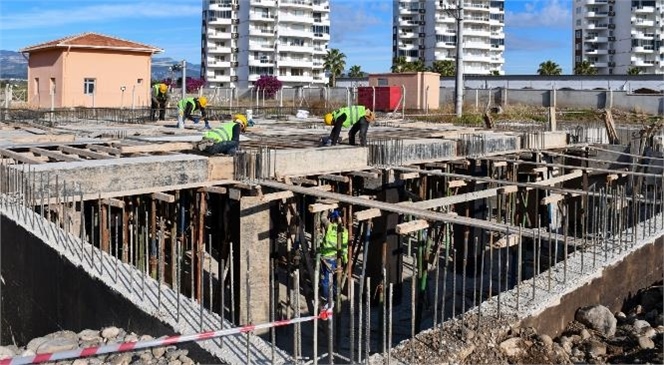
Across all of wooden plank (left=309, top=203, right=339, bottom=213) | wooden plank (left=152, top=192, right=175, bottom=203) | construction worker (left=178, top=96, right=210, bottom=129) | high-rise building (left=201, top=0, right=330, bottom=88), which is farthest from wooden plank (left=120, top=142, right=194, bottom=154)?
high-rise building (left=201, top=0, right=330, bottom=88)

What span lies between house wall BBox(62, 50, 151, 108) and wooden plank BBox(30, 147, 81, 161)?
2221 centimetres

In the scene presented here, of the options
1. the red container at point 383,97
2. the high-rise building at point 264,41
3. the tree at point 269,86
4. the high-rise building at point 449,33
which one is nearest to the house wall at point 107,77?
the red container at point 383,97

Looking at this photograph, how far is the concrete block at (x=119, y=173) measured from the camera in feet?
30.7

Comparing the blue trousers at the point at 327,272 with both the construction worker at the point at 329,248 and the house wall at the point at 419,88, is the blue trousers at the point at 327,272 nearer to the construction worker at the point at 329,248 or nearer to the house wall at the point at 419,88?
the construction worker at the point at 329,248

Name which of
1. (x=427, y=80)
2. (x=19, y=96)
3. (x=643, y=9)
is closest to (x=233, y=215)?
(x=427, y=80)

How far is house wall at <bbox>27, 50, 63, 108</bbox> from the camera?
34875 millimetres

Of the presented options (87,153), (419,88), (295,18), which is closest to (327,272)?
(87,153)

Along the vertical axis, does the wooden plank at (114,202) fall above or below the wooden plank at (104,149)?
below

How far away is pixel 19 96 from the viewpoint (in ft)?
137

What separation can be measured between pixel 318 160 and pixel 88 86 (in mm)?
26336

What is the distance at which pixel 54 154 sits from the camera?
1170 cm

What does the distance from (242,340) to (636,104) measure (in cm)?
3968

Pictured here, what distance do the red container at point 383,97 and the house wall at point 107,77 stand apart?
38.4 ft

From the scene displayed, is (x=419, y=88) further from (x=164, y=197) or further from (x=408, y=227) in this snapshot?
(x=408, y=227)
